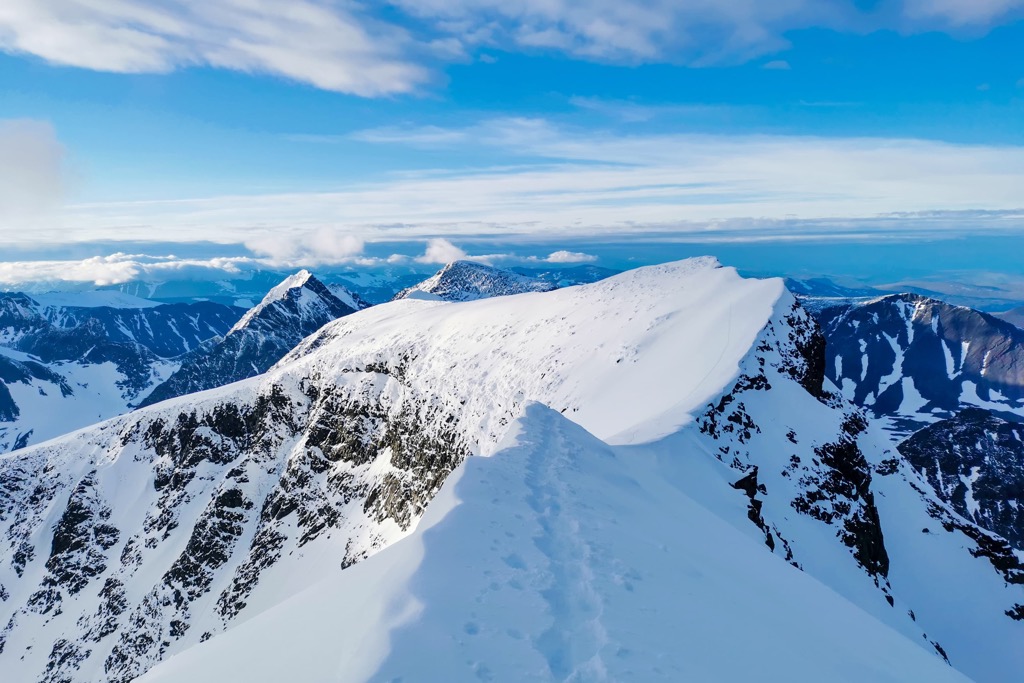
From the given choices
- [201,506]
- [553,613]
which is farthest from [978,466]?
[201,506]

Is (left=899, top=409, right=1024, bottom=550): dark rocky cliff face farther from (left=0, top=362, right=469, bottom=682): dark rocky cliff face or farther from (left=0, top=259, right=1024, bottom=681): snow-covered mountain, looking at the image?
(left=0, top=362, right=469, bottom=682): dark rocky cliff face

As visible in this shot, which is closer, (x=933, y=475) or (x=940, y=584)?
(x=940, y=584)

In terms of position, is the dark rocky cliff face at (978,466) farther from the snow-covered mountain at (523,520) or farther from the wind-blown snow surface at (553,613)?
the wind-blown snow surface at (553,613)

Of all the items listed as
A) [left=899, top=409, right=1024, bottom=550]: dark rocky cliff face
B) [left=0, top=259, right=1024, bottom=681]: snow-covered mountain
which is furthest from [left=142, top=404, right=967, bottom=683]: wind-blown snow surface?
[left=899, top=409, right=1024, bottom=550]: dark rocky cliff face

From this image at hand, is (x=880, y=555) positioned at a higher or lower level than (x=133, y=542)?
higher

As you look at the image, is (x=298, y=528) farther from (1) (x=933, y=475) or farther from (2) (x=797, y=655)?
(1) (x=933, y=475)

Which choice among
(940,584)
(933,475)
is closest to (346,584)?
(940,584)
